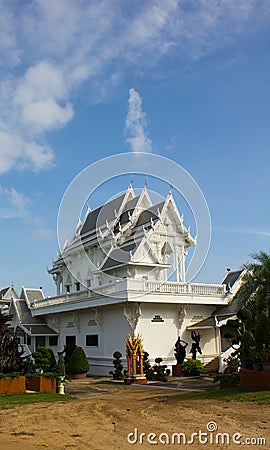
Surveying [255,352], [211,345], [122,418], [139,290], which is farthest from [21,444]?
[211,345]

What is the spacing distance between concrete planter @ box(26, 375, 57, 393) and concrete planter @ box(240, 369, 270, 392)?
5.75m

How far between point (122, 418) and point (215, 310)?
17.6 metres

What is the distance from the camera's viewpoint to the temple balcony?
23469 millimetres

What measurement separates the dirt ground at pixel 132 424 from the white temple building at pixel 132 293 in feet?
37.3

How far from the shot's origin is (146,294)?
77.5 ft

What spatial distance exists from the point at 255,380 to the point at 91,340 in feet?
50.4

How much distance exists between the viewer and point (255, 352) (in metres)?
13.6

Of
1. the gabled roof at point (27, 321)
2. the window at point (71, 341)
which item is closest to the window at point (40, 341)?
the gabled roof at point (27, 321)

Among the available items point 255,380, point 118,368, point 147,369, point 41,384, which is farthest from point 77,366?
point 255,380

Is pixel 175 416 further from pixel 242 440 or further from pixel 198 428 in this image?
pixel 242 440

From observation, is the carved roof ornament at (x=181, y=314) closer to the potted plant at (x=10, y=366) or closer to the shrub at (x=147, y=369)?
the shrub at (x=147, y=369)

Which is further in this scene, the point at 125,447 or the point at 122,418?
the point at 122,418

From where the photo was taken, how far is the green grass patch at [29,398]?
12602 mm

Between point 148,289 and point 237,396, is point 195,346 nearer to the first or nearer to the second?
point 148,289
